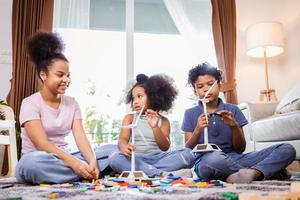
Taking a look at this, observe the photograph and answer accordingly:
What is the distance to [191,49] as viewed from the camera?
306cm

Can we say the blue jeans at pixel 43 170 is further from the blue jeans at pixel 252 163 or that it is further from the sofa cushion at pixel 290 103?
the sofa cushion at pixel 290 103

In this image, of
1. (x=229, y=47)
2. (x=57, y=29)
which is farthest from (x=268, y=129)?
(x=57, y=29)

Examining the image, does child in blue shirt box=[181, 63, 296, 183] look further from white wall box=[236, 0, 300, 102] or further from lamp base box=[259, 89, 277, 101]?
white wall box=[236, 0, 300, 102]

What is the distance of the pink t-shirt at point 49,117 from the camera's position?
5.10 ft

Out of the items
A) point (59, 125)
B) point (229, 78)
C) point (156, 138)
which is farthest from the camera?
point (229, 78)

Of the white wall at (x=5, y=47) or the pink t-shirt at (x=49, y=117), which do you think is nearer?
the pink t-shirt at (x=49, y=117)

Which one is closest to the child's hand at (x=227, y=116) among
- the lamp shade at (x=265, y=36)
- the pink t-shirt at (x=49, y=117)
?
the pink t-shirt at (x=49, y=117)

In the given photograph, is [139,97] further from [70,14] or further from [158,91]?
[70,14]

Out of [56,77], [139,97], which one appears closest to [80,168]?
[56,77]

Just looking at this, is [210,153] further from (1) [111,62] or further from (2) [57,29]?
(2) [57,29]

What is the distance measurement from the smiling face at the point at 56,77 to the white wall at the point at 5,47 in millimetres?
1223

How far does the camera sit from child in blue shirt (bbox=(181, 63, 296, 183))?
1.36 m

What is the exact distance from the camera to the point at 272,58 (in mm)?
3150

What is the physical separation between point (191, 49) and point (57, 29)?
3.97 feet
